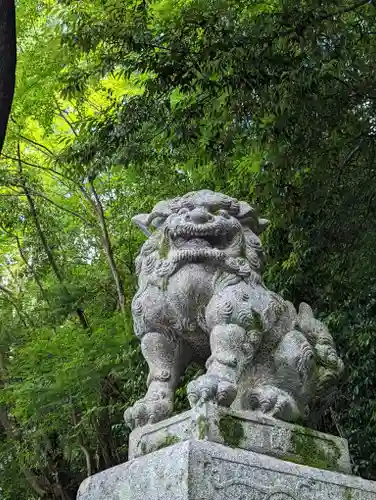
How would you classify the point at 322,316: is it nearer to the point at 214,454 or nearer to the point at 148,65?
the point at 148,65

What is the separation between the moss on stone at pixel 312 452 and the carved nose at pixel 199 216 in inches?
42.3

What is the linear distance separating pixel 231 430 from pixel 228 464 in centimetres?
21

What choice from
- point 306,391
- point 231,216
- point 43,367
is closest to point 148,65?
point 231,216

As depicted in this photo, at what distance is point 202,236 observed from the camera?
3.88m

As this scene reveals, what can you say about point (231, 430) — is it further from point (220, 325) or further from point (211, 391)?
point (220, 325)

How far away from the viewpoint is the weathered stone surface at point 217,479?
3.05 metres

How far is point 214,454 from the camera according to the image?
3.12 meters

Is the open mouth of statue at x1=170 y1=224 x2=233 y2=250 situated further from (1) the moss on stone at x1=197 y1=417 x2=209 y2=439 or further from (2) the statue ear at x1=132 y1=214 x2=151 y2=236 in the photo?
(1) the moss on stone at x1=197 y1=417 x2=209 y2=439

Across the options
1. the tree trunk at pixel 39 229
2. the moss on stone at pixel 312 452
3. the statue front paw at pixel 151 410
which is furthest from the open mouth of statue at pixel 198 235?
the tree trunk at pixel 39 229

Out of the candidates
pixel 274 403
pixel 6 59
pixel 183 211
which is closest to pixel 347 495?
pixel 274 403

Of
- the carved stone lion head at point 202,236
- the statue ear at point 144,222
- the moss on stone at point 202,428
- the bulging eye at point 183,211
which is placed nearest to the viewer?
the moss on stone at point 202,428

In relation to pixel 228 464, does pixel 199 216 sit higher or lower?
higher

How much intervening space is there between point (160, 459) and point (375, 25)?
16.6 ft

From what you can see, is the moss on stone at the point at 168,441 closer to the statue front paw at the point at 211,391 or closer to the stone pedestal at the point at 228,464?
the stone pedestal at the point at 228,464
